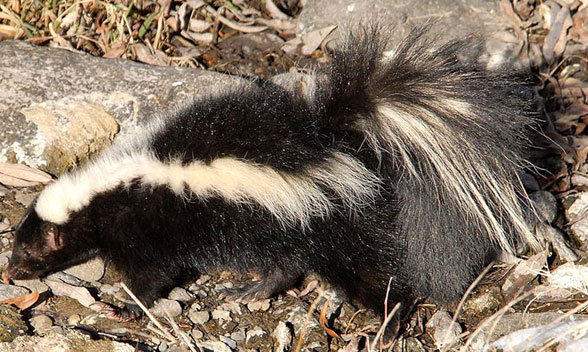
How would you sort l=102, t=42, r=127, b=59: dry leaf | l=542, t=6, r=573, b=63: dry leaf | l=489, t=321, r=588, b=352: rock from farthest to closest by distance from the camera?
l=542, t=6, r=573, b=63: dry leaf < l=102, t=42, r=127, b=59: dry leaf < l=489, t=321, r=588, b=352: rock

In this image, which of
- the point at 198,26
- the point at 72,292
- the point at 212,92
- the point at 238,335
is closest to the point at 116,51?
the point at 198,26

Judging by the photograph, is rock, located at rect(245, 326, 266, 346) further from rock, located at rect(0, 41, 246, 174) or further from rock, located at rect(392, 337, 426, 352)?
rock, located at rect(0, 41, 246, 174)

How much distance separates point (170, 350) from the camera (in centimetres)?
418

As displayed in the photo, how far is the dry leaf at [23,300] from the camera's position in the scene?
4.42 m

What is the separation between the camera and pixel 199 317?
4.57m

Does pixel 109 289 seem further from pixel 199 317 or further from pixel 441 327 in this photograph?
pixel 441 327

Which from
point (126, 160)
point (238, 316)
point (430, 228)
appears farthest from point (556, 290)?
point (126, 160)

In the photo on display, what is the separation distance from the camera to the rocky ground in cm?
434

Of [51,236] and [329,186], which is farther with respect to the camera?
[51,236]

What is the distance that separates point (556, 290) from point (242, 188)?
2.00m

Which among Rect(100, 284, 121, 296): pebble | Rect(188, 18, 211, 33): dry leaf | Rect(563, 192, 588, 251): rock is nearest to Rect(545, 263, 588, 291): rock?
Rect(563, 192, 588, 251): rock

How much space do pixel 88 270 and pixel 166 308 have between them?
585 mm

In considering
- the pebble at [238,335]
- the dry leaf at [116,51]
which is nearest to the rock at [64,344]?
the pebble at [238,335]

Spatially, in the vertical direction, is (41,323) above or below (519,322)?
below
